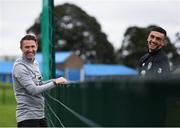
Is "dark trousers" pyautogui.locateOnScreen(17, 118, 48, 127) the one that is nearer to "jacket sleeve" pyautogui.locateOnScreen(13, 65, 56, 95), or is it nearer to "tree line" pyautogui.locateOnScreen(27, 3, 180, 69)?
"jacket sleeve" pyautogui.locateOnScreen(13, 65, 56, 95)

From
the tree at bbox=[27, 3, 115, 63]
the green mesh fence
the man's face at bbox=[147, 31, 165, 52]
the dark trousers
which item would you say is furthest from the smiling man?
the tree at bbox=[27, 3, 115, 63]

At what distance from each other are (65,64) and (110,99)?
83.5 metres

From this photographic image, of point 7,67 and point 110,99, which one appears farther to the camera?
point 7,67

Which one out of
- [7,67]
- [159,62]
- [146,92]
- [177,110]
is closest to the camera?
[146,92]

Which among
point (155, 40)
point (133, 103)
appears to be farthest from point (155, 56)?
point (133, 103)

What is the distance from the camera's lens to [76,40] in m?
83.6

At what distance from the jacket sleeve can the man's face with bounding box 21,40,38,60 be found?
0.13 meters

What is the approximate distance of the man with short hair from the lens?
6043mm

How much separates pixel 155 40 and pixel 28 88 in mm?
1224

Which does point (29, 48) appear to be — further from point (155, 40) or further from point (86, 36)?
point (86, 36)

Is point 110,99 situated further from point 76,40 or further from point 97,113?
point 76,40

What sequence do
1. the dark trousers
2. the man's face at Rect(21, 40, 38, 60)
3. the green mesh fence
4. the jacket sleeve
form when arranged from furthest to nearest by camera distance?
the dark trousers, the man's face at Rect(21, 40, 38, 60), the jacket sleeve, the green mesh fence

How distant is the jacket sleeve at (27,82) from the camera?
6.02 meters

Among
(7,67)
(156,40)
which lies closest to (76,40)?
(7,67)
